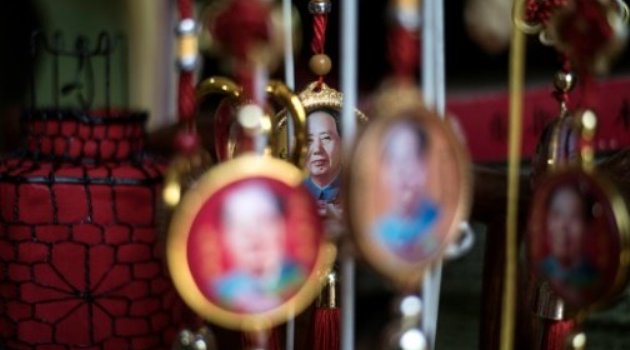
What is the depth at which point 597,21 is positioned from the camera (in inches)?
18.0

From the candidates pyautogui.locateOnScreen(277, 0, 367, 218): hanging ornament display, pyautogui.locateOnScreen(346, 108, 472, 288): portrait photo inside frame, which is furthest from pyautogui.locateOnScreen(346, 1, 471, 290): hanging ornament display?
pyautogui.locateOnScreen(277, 0, 367, 218): hanging ornament display

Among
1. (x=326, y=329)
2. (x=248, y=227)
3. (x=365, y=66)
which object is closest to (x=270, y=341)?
(x=326, y=329)

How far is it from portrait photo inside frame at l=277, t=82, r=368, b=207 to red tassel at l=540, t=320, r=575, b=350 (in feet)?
0.41

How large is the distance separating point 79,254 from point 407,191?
9.3 inches

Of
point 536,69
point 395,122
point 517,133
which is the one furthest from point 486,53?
point 395,122

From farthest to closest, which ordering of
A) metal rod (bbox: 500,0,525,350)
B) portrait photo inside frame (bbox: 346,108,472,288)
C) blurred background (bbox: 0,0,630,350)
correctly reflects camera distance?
1. blurred background (bbox: 0,0,630,350)
2. metal rod (bbox: 500,0,525,350)
3. portrait photo inside frame (bbox: 346,108,472,288)

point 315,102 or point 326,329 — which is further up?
point 315,102

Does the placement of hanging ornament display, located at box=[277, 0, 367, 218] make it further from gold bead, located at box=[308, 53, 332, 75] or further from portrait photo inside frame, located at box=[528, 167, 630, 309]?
portrait photo inside frame, located at box=[528, 167, 630, 309]

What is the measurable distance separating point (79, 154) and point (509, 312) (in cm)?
26

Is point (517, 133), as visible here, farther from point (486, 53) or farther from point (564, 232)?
point (486, 53)

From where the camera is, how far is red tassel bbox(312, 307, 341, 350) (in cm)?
56

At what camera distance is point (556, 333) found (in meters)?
0.54

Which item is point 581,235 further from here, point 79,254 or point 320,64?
point 79,254

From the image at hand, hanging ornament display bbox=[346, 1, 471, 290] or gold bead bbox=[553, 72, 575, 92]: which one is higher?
gold bead bbox=[553, 72, 575, 92]
